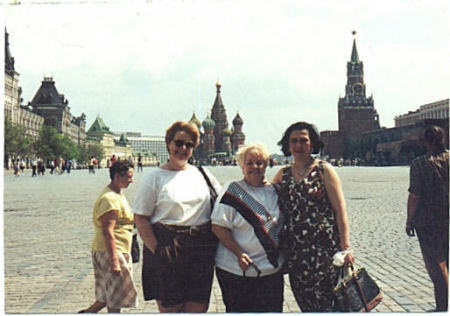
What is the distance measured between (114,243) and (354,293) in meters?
1.99

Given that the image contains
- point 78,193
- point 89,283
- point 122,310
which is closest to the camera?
point 122,310

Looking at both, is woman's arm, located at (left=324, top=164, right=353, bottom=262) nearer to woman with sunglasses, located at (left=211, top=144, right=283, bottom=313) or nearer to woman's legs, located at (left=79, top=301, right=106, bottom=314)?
woman with sunglasses, located at (left=211, top=144, right=283, bottom=313)

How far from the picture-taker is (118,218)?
4469 millimetres

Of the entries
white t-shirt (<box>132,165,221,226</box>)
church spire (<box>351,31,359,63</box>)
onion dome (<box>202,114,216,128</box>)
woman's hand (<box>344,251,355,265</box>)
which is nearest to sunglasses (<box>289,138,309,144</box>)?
white t-shirt (<box>132,165,221,226</box>)

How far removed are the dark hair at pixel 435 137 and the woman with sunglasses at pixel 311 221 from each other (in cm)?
167

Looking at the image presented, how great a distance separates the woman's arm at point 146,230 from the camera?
417 cm

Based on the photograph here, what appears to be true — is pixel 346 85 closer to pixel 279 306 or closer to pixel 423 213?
pixel 423 213

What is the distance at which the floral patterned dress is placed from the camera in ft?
13.5

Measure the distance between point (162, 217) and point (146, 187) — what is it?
262 millimetres

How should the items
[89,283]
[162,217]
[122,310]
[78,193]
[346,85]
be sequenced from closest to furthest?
[162,217] → [122,310] → [89,283] → [346,85] → [78,193]

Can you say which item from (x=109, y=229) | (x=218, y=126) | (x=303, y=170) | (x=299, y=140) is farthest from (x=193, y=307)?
(x=218, y=126)

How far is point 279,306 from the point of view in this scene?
14.3 ft

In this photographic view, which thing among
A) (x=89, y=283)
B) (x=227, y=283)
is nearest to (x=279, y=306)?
(x=227, y=283)

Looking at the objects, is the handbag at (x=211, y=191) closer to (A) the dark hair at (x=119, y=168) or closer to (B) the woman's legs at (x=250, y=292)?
(B) the woman's legs at (x=250, y=292)
